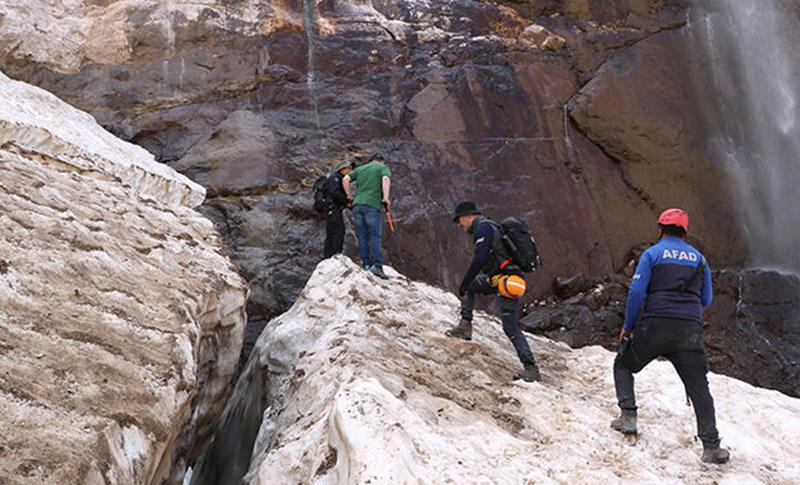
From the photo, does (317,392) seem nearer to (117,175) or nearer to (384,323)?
(384,323)

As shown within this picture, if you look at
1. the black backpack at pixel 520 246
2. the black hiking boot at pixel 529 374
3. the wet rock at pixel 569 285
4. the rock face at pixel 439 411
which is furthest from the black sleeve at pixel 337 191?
the wet rock at pixel 569 285

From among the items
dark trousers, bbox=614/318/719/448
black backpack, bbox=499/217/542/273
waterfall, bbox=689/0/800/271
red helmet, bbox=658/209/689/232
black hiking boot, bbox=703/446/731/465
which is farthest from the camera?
waterfall, bbox=689/0/800/271

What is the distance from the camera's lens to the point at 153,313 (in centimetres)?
515

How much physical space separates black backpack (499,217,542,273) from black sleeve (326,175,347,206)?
4.04 meters

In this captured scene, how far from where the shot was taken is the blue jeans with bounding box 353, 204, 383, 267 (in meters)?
9.18

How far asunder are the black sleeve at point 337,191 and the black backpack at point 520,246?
159 inches

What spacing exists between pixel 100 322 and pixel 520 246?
3.71 m

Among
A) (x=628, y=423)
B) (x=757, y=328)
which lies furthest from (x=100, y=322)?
(x=757, y=328)

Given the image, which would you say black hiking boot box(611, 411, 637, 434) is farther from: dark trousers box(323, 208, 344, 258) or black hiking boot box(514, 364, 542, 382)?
dark trousers box(323, 208, 344, 258)

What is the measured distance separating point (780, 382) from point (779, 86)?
8019 millimetres

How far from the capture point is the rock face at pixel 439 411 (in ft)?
14.9

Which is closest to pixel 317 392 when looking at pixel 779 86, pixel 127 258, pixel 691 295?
pixel 127 258

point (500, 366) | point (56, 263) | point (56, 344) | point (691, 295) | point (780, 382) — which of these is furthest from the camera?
point (780, 382)

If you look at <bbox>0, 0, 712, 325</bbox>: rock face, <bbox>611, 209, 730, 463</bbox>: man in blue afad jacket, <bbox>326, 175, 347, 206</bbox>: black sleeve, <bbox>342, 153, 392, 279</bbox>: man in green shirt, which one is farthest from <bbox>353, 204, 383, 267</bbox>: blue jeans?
<bbox>611, 209, 730, 463</bbox>: man in blue afad jacket
